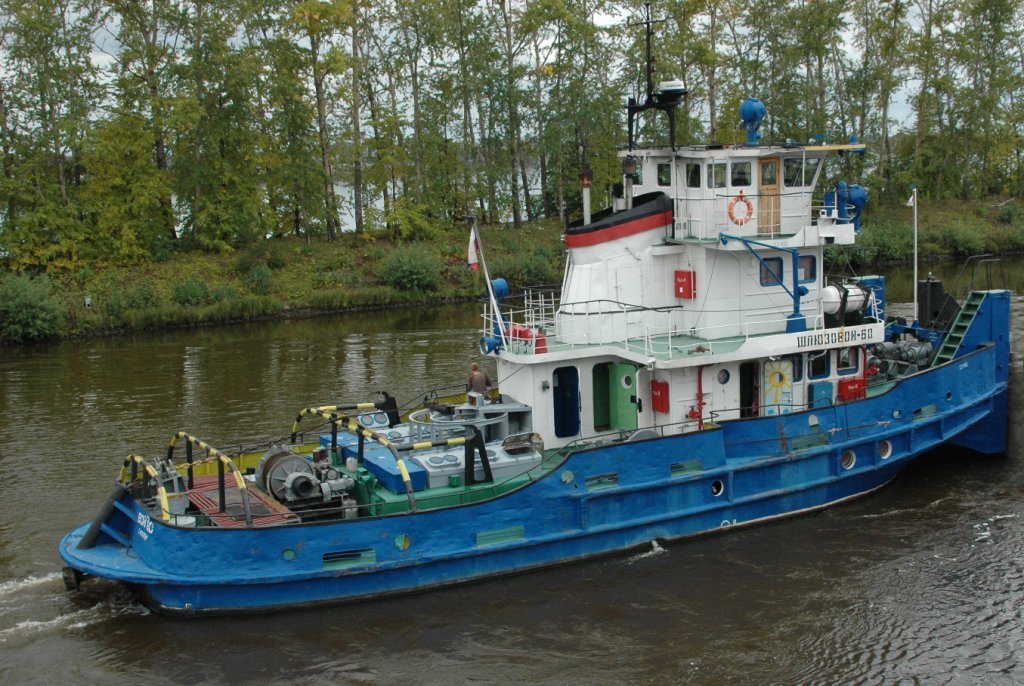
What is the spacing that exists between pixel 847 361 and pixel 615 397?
3.91m

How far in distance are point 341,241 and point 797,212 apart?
1160 inches

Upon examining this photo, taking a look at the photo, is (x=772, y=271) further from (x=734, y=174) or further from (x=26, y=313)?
(x=26, y=313)

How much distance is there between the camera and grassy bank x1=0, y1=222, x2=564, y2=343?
3291cm

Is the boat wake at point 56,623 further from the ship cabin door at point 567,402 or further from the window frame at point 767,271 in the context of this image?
the window frame at point 767,271

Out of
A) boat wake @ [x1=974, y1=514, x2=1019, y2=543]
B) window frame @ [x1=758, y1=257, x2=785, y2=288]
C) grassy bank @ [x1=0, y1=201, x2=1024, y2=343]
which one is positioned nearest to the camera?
boat wake @ [x1=974, y1=514, x2=1019, y2=543]

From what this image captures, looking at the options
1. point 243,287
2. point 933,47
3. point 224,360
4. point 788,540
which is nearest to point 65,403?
point 224,360

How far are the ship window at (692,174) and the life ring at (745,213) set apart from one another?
2.14 feet

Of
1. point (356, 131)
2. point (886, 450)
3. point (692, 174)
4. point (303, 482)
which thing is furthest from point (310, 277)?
point (886, 450)

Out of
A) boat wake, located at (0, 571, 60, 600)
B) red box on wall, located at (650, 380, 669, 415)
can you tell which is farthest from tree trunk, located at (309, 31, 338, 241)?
boat wake, located at (0, 571, 60, 600)

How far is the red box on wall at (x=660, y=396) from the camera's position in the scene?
14.7 metres

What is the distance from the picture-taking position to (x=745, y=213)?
15125 mm

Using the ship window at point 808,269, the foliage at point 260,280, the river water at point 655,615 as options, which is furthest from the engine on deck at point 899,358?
the foliage at point 260,280

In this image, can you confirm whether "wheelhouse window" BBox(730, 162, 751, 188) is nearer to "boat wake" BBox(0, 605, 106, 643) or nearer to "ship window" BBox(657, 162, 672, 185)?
"ship window" BBox(657, 162, 672, 185)

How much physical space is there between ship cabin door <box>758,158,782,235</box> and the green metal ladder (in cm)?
407
